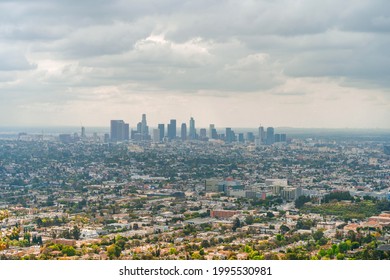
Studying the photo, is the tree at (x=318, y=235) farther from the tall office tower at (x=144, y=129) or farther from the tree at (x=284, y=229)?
the tall office tower at (x=144, y=129)

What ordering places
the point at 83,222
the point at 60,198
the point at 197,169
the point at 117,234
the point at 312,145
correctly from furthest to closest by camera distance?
the point at 312,145
the point at 197,169
the point at 60,198
the point at 83,222
the point at 117,234

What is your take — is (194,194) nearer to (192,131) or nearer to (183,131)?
(192,131)

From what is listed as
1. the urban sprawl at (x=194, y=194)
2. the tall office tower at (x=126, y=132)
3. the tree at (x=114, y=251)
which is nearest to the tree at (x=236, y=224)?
the urban sprawl at (x=194, y=194)

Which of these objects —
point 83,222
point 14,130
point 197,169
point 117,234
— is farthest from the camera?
point 197,169

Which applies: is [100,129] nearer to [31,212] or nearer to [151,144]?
[151,144]

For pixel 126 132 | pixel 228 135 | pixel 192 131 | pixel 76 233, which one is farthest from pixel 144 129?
pixel 76 233

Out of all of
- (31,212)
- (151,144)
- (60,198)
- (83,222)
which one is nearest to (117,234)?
(83,222)

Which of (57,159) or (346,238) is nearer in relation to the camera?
(346,238)

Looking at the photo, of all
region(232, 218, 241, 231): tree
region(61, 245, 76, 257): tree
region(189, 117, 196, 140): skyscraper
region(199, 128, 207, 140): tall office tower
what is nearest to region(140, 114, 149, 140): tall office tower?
region(189, 117, 196, 140): skyscraper
